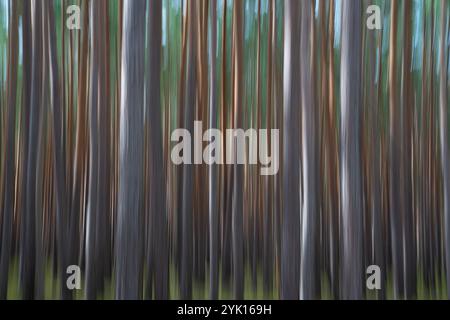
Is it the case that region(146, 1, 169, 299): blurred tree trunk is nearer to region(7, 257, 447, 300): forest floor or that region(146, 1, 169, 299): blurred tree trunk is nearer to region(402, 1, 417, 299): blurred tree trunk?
region(7, 257, 447, 300): forest floor

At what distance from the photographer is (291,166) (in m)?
1.25

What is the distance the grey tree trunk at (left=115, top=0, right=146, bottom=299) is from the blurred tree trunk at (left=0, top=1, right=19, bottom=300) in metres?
0.38

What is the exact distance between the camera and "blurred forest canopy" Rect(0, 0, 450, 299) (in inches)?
49.1

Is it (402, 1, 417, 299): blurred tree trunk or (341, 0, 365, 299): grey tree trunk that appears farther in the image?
(402, 1, 417, 299): blurred tree trunk

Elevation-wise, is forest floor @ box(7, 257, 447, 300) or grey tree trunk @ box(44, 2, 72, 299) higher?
grey tree trunk @ box(44, 2, 72, 299)

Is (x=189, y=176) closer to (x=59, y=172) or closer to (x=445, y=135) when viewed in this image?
(x=59, y=172)

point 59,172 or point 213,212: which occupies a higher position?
point 59,172

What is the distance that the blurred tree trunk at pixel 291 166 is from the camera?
1248 mm

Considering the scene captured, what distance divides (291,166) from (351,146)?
185 mm

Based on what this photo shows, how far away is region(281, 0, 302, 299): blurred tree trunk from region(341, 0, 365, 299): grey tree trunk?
138mm

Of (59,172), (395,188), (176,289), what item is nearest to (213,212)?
(176,289)

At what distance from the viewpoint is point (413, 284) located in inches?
53.8

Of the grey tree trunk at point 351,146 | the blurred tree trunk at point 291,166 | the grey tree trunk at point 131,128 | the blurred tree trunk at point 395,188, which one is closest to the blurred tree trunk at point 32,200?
the grey tree trunk at point 131,128

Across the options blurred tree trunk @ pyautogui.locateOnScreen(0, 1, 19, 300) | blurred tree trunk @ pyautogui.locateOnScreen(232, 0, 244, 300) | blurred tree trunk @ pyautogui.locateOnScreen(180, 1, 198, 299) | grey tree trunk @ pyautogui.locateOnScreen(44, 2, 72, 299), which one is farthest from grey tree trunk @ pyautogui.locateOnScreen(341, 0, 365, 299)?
blurred tree trunk @ pyautogui.locateOnScreen(0, 1, 19, 300)
